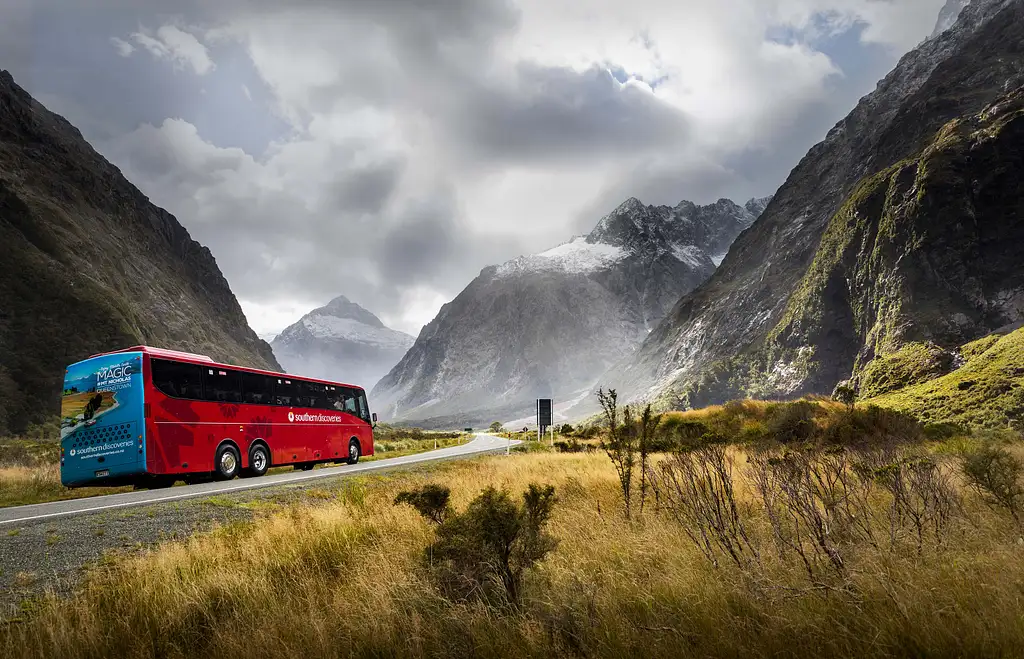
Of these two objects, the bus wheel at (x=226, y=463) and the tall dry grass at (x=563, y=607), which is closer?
the tall dry grass at (x=563, y=607)

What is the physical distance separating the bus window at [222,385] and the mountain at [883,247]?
6127 cm

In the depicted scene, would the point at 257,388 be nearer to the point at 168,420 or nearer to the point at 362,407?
the point at 168,420

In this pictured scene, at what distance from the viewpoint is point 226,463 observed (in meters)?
18.4

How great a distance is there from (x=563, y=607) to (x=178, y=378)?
651 inches

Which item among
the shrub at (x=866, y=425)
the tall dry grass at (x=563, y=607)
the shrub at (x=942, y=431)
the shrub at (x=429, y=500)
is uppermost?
the shrub at (x=429, y=500)

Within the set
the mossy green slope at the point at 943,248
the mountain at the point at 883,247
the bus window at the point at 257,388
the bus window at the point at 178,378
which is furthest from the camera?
the mountain at the point at 883,247

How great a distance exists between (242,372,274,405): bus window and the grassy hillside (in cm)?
2851

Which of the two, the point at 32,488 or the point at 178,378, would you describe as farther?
the point at 178,378

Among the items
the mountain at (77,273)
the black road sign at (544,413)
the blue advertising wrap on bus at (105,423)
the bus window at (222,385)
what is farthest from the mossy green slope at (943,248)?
the mountain at (77,273)

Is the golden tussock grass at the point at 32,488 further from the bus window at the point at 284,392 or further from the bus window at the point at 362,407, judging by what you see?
the bus window at the point at 362,407

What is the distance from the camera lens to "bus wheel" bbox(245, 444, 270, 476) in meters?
19.8

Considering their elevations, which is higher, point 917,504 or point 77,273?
point 77,273

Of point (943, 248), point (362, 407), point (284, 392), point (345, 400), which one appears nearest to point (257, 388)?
point (284, 392)

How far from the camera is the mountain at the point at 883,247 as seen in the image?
57906 millimetres
